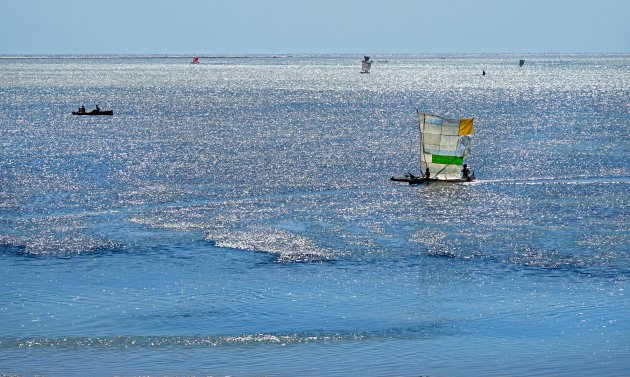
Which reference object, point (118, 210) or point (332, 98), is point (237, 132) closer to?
point (118, 210)

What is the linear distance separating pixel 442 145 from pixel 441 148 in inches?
8.0

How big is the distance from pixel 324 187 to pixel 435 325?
1290 inches

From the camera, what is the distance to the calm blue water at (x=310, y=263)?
29.2 meters

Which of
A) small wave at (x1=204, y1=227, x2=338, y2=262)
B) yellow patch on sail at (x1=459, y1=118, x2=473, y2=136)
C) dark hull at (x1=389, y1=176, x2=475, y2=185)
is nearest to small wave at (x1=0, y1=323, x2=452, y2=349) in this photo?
small wave at (x1=204, y1=227, x2=338, y2=262)

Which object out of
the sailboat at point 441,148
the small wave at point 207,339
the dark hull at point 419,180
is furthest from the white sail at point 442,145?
the small wave at point 207,339

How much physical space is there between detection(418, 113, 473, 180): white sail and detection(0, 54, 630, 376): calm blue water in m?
1.85

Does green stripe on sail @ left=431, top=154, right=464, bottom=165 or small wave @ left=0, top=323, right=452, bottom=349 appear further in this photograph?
green stripe on sail @ left=431, top=154, right=464, bottom=165

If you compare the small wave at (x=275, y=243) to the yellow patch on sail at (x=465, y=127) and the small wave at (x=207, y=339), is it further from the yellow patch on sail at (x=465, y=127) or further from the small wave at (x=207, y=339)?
the yellow patch on sail at (x=465, y=127)

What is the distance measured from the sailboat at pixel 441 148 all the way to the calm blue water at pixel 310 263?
1.71 metres

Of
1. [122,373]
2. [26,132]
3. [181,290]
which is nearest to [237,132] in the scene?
[26,132]

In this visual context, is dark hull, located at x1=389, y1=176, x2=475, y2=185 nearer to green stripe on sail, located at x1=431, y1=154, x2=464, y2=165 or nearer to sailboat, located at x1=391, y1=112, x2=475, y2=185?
sailboat, located at x1=391, y1=112, x2=475, y2=185

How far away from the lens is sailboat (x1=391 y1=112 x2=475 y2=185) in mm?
65750

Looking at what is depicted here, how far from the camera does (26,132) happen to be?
111438mm

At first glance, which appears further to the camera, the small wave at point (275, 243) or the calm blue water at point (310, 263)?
the small wave at point (275, 243)
